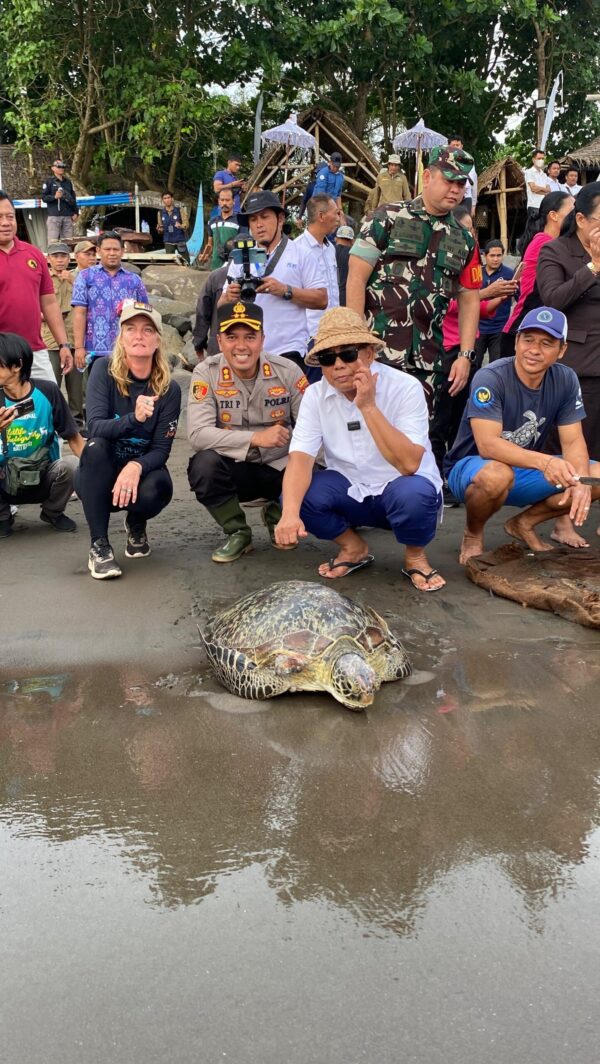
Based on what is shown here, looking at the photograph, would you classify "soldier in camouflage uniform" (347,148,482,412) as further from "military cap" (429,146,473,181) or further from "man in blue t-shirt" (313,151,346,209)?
"man in blue t-shirt" (313,151,346,209)

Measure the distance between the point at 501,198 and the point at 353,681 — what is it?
1457cm

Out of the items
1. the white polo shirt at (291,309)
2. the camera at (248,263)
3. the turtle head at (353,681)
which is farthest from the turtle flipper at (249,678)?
the white polo shirt at (291,309)

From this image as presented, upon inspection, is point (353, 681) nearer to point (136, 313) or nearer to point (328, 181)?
point (136, 313)

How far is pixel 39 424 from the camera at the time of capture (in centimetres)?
452

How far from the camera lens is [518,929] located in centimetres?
180

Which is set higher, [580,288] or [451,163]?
[451,163]

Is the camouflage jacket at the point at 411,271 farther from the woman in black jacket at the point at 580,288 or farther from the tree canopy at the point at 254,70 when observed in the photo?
the tree canopy at the point at 254,70

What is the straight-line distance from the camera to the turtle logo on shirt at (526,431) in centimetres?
389

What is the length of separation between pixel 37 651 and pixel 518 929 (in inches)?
86.2

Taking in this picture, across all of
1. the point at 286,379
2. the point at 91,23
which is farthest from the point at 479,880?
the point at 91,23

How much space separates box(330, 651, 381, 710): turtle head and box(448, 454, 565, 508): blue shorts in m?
1.42

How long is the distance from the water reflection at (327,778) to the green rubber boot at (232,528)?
44.9 inches

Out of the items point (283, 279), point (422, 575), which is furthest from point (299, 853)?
point (283, 279)

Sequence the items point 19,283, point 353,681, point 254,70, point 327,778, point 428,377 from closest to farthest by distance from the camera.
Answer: point 327,778 → point 353,681 → point 428,377 → point 19,283 → point 254,70
